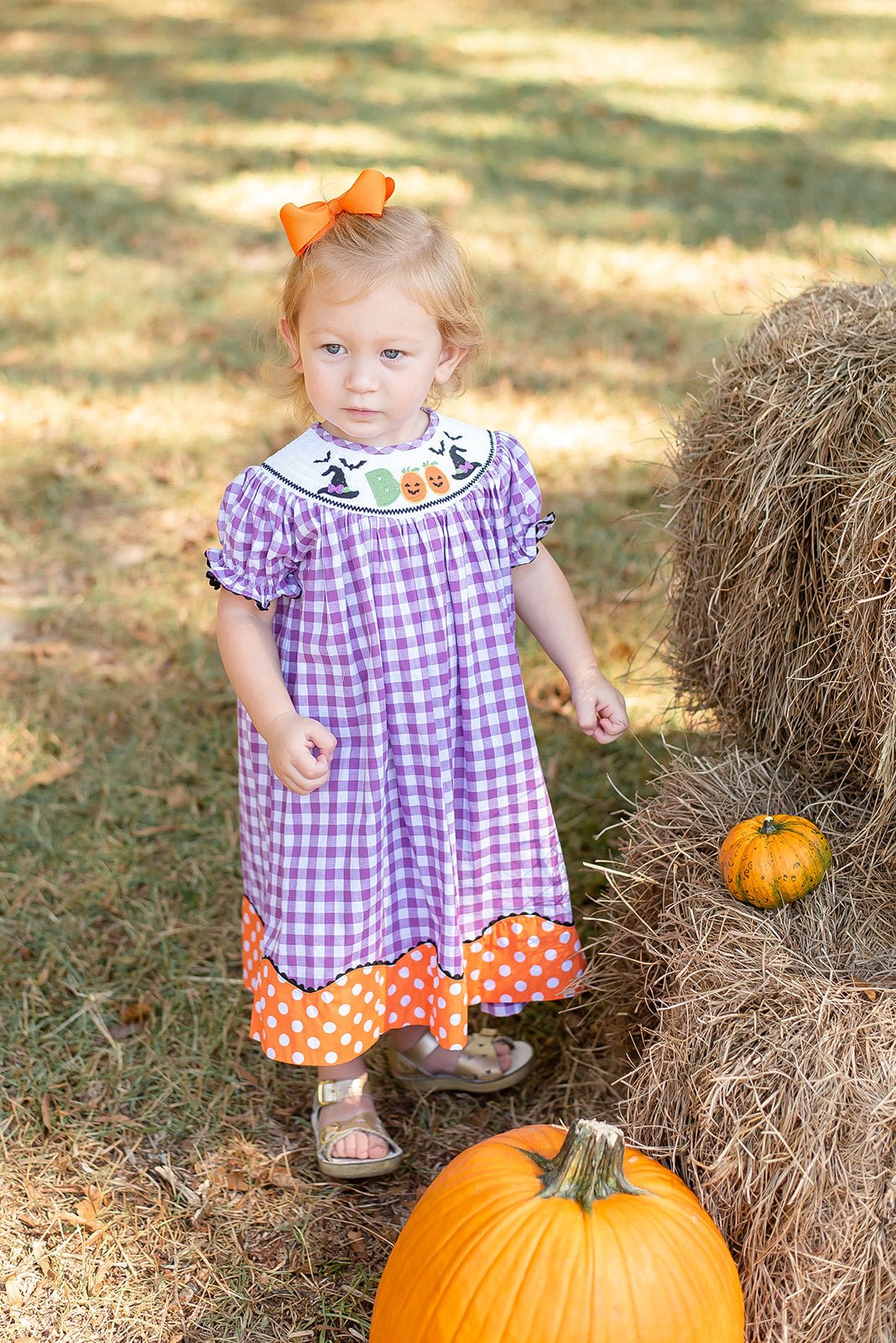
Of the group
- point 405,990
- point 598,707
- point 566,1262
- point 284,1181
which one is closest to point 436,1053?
point 405,990

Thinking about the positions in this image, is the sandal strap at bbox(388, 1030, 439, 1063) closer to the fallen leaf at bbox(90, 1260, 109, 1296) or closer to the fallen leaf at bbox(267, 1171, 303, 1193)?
the fallen leaf at bbox(267, 1171, 303, 1193)

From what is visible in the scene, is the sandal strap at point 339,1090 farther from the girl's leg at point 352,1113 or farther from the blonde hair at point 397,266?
the blonde hair at point 397,266

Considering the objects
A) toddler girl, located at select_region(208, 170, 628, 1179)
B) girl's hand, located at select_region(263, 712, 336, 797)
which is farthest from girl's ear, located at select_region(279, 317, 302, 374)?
girl's hand, located at select_region(263, 712, 336, 797)

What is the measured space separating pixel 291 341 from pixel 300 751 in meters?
0.78

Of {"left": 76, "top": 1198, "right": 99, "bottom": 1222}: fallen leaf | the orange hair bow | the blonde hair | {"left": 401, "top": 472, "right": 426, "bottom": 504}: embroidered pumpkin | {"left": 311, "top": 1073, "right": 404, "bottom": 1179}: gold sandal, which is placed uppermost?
Answer: the orange hair bow

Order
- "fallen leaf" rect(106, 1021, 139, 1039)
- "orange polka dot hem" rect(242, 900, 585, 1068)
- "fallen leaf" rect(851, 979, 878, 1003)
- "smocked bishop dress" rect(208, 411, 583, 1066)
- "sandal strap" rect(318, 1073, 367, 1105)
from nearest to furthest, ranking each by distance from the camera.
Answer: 1. "fallen leaf" rect(851, 979, 878, 1003)
2. "smocked bishop dress" rect(208, 411, 583, 1066)
3. "orange polka dot hem" rect(242, 900, 585, 1068)
4. "sandal strap" rect(318, 1073, 367, 1105)
5. "fallen leaf" rect(106, 1021, 139, 1039)

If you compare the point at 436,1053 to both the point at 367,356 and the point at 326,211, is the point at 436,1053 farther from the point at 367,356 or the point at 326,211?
the point at 326,211

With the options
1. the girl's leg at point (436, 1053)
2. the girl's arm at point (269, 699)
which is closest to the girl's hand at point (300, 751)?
the girl's arm at point (269, 699)

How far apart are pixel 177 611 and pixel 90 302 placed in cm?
271

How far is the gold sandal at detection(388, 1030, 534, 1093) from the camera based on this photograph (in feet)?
8.99

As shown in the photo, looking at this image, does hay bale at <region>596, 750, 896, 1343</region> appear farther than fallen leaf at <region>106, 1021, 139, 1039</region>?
No

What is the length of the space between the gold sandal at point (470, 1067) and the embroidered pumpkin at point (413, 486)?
45.5 inches

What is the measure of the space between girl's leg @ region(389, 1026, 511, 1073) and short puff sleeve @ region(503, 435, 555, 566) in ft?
3.40

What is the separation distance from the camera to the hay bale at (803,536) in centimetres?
237
